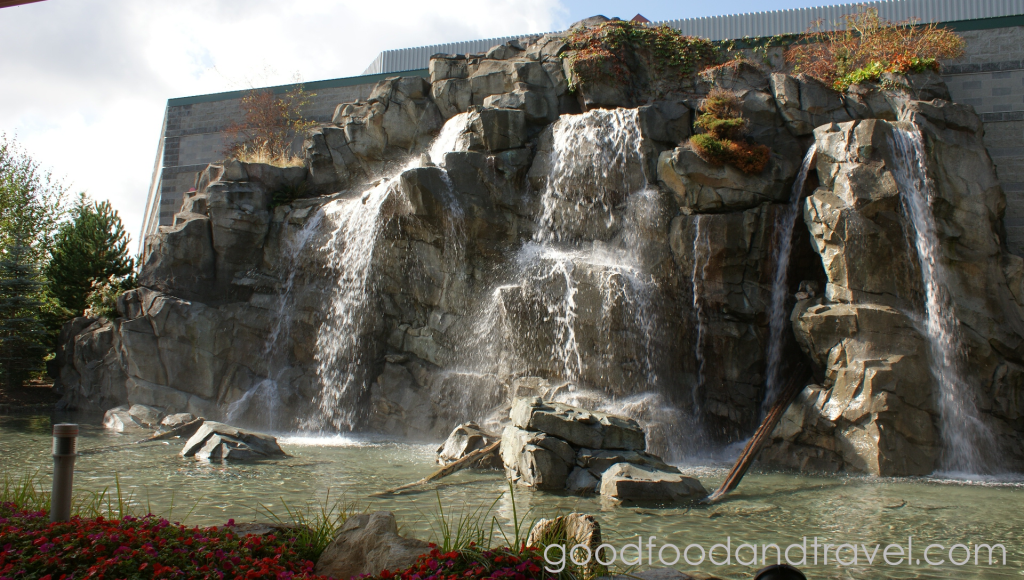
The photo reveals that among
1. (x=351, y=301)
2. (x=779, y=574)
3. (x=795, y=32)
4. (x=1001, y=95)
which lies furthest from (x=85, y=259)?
(x=1001, y=95)

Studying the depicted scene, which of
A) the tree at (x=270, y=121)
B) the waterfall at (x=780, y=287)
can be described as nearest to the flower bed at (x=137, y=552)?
the waterfall at (x=780, y=287)

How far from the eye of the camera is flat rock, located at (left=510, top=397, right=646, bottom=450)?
9.44 m

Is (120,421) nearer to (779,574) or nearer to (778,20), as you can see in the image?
(779,574)

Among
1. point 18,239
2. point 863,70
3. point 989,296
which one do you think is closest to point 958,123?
point 863,70

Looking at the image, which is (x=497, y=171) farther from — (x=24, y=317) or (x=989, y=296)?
(x=24, y=317)

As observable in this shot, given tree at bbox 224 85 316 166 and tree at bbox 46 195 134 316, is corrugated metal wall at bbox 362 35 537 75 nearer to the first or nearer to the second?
tree at bbox 224 85 316 166

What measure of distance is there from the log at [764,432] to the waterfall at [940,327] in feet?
7.32

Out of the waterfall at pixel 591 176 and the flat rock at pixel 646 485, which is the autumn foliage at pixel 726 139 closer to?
the waterfall at pixel 591 176

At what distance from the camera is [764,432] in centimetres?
1127

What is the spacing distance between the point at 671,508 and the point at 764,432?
4.26 m

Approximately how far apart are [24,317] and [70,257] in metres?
2.19

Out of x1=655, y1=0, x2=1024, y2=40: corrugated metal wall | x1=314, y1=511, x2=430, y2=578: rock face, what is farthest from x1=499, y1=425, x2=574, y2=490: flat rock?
x1=655, y1=0, x2=1024, y2=40: corrugated metal wall

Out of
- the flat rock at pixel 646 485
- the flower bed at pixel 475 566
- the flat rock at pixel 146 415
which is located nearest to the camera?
the flower bed at pixel 475 566

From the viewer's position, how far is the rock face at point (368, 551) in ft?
13.9
